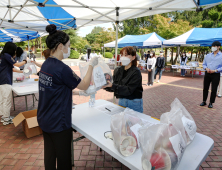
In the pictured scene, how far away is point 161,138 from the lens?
99 cm

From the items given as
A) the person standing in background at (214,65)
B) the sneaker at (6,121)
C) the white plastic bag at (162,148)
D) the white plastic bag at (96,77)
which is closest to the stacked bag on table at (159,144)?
the white plastic bag at (162,148)

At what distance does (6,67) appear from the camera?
10.6ft

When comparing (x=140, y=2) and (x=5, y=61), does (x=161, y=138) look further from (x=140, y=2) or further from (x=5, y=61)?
(x=5, y=61)

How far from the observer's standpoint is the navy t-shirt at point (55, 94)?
1304mm

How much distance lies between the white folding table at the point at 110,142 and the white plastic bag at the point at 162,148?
0.60ft

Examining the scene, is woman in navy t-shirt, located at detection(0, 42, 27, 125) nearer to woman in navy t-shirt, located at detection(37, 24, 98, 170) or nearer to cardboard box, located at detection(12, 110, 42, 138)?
cardboard box, located at detection(12, 110, 42, 138)

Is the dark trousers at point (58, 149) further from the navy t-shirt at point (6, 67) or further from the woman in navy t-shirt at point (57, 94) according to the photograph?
the navy t-shirt at point (6, 67)

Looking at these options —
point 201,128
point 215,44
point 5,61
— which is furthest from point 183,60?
point 5,61

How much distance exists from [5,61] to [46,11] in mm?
2079

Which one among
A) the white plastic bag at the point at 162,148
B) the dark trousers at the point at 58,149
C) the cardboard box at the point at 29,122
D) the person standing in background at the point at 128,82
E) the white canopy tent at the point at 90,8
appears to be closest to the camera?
the white plastic bag at the point at 162,148

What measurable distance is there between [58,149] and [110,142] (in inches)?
20.0

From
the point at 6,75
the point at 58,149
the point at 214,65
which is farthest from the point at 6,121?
the point at 214,65

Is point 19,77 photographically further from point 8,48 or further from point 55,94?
point 55,94

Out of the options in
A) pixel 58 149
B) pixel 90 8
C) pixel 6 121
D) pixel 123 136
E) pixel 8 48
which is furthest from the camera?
pixel 6 121
